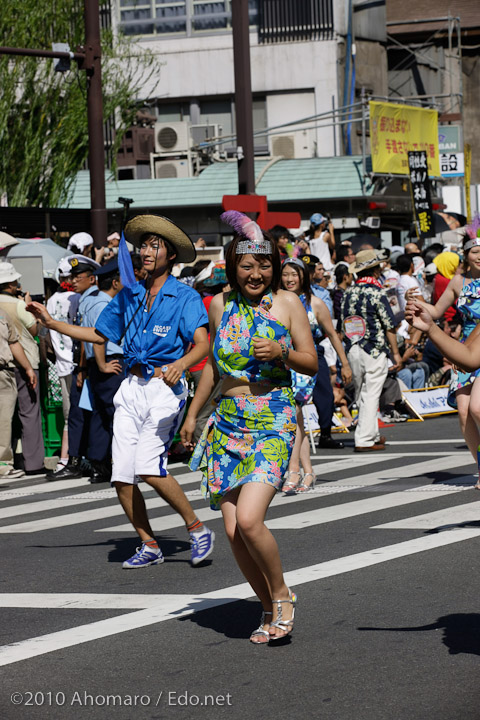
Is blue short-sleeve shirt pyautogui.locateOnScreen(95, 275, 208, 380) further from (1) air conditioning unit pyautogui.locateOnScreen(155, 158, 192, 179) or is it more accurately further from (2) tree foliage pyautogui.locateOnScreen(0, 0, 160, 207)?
(1) air conditioning unit pyautogui.locateOnScreen(155, 158, 192, 179)

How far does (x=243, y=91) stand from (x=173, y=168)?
1829 cm

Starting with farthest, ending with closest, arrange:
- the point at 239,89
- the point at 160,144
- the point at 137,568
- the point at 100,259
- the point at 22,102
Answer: the point at 160,144 → the point at 22,102 → the point at 239,89 → the point at 100,259 → the point at 137,568

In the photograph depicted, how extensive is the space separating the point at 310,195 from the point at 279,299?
27.3 metres

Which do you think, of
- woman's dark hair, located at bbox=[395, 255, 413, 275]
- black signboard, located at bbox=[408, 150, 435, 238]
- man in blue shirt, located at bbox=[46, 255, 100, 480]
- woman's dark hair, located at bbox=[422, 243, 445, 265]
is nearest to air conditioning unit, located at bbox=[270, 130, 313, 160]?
black signboard, located at bbox=[408, 150, 435, 238]

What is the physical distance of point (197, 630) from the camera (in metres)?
6.20

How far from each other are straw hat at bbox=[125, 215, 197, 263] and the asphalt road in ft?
6.24

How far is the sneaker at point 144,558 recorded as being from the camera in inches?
314

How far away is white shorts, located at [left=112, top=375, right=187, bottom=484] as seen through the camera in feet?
25.6

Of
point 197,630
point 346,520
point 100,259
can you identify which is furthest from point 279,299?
point 100,259

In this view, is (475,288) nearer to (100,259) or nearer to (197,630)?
(197,630)

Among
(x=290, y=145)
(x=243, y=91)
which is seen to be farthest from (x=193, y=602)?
(x=290, y=145)

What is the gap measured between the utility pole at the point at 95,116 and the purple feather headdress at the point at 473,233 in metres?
8.16

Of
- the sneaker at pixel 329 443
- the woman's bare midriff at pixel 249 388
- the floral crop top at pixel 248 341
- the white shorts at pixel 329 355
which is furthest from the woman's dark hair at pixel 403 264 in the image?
the woman's bare midriff at pixel 249 388

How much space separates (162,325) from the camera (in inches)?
308
